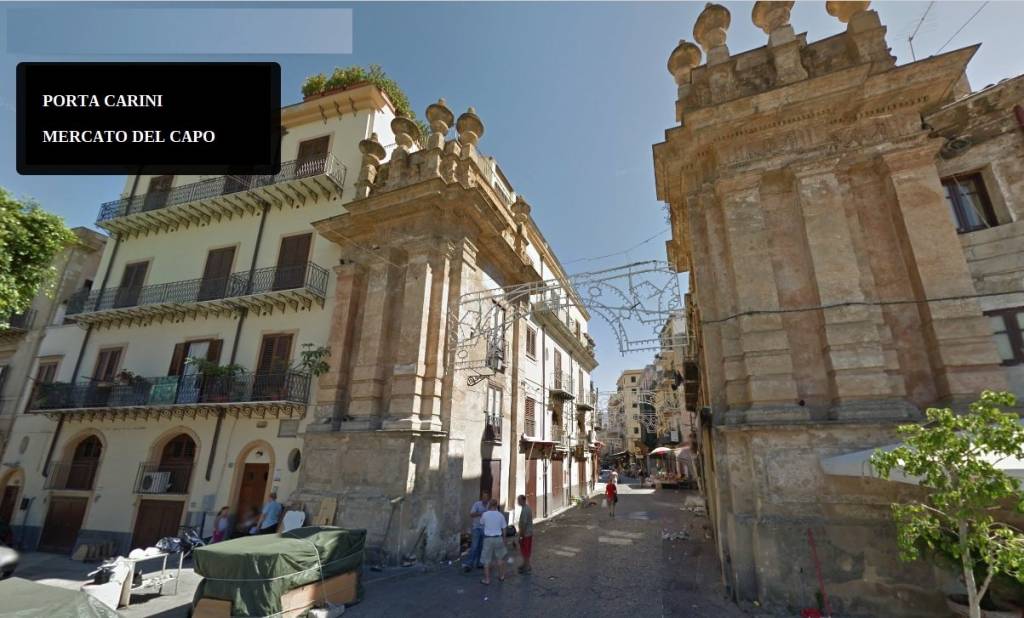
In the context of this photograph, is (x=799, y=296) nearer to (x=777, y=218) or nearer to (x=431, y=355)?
(x=777, y=218)

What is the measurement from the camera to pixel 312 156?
610 inches

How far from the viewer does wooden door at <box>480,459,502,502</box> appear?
1253 centimetres

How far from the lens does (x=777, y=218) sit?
8664 mm

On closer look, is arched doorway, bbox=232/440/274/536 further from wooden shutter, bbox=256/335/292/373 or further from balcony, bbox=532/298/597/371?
balcony, bbox=532/298/597/371

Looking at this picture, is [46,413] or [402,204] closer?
[402,204]

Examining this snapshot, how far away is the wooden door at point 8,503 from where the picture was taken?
14.9 meters

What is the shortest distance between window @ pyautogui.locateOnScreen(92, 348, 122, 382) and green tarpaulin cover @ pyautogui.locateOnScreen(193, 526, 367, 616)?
41.7 feet

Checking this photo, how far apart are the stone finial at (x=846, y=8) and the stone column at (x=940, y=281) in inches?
130

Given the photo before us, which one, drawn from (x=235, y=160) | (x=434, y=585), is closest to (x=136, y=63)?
(x=235, y=160)

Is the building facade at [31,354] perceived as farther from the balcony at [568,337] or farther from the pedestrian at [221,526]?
the balcony at [568,337]

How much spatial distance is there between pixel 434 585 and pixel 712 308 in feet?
25.0

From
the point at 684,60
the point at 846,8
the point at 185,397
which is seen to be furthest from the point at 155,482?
the point at 846,8

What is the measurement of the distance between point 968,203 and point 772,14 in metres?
5.40

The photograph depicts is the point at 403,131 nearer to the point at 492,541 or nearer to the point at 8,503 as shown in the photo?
the point at 492,541
